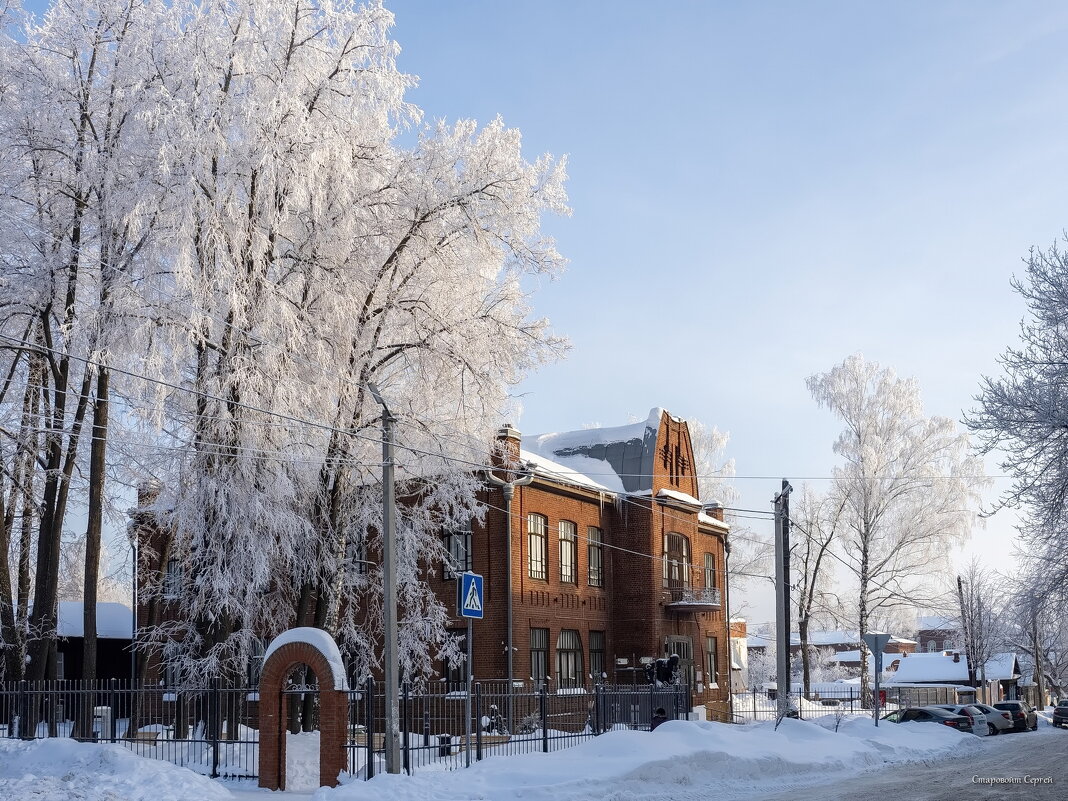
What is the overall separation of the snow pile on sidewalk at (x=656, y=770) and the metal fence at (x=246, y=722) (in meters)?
1.37

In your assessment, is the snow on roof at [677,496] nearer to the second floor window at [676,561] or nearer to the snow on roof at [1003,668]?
the second floor window at [676,561]

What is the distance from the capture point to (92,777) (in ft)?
53.8

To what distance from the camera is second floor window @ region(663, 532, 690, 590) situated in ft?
132

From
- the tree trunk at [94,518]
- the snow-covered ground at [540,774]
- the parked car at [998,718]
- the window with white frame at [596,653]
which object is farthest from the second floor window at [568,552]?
the parked car at [998,718]

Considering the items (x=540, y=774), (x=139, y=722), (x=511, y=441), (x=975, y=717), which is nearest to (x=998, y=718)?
(x=975, y=717)

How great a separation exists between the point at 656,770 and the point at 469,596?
4515mm

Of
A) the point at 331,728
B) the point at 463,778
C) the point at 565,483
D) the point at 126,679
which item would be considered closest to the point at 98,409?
the point at 331,728

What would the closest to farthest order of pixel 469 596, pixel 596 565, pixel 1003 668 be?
pixel 469 596 < pixel 596 565 < pixel 1003 668

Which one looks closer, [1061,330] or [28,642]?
[1061,330]

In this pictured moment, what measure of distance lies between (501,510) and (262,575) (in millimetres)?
11998

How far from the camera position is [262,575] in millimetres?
22781

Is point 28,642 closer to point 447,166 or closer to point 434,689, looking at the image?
point 434,689

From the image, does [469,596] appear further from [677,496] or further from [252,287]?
[677,496]

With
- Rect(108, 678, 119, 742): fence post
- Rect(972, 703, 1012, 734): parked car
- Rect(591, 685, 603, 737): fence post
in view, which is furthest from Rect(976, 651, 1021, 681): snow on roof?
Rect(108, 678, 119, 742): fence post
